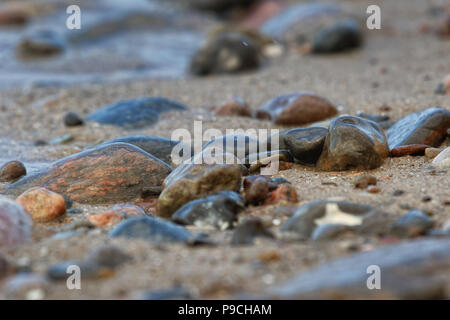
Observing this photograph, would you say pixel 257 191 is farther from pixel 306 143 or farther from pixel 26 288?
pixel 26 288

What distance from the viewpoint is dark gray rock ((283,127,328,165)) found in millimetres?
3250

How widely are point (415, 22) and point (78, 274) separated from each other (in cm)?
903

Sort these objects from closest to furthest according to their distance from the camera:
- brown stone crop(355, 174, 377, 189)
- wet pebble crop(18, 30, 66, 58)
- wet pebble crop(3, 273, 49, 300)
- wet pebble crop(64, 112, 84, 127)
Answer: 1. wet pebble crop(3, 273, 49, 300)
2. brown stone crop(355, 174, 377, 189)
3. wet pebble crop(64, 112, 84, 127)
4. wet pebble crop(18, 30, 66, 58)

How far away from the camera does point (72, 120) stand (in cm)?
492

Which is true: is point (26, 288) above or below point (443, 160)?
below

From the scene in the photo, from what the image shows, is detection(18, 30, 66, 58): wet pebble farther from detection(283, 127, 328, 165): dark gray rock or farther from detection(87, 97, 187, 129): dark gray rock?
detection(283, 127, 328, 165): dark gray rock

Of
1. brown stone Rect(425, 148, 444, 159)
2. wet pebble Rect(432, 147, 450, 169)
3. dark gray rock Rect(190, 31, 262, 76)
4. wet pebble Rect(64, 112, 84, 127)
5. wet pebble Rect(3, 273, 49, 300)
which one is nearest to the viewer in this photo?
wet pebble Rect(3, 273, 49, 300)

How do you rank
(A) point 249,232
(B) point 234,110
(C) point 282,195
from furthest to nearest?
1. (B) point 234,110
2. (C) point 282,195
3. (A) point 249,232

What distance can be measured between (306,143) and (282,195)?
0.63 metres

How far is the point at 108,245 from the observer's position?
217 centimetres

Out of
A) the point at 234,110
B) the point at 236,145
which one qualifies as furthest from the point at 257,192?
the point at 234,110

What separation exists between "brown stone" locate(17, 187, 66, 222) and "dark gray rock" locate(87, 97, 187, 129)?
1945mm

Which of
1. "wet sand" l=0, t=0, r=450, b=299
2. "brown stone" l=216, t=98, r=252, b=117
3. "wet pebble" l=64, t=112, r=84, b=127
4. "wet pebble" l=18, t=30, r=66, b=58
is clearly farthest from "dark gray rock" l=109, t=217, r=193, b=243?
"wet pebble" l=18, t=30, r=66, b=58
